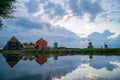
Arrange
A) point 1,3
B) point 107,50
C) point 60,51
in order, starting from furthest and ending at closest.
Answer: point 60,51
point 107,50
point 1,3

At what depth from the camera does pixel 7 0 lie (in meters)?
34.1

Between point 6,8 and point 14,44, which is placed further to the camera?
point 14,44

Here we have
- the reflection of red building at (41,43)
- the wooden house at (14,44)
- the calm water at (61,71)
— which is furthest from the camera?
the wooden house at (14,44)

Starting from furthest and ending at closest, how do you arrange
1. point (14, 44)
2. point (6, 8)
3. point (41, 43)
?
point (14, 44) < point (41, 43) < point (6, 8)

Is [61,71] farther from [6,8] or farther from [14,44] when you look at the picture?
[14,44]

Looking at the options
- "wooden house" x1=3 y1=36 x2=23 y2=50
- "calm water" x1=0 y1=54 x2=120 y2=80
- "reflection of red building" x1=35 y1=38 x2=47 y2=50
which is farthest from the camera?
"wooden house" x1=3 y1=36 x2=23 y2=50

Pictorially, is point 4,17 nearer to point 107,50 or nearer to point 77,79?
point 77,79

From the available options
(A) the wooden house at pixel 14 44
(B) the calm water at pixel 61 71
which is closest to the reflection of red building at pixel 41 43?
(A) the wooden house at pixel 14 44

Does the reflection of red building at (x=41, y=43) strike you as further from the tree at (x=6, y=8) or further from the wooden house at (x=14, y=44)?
the tree at (x=6, y=8)

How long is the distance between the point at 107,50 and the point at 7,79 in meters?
66.8

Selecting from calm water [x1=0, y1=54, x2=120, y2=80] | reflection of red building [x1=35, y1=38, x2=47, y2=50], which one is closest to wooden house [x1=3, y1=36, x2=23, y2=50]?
reflection of red building [x1=35, y1=38, x2=47, y2=50]

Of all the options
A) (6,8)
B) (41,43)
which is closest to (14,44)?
(41,43)

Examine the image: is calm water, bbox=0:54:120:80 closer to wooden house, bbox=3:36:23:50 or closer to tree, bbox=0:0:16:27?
tree, bbox=0:0:16:27

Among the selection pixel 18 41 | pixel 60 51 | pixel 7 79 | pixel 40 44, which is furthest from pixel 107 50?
pixel 7 79
